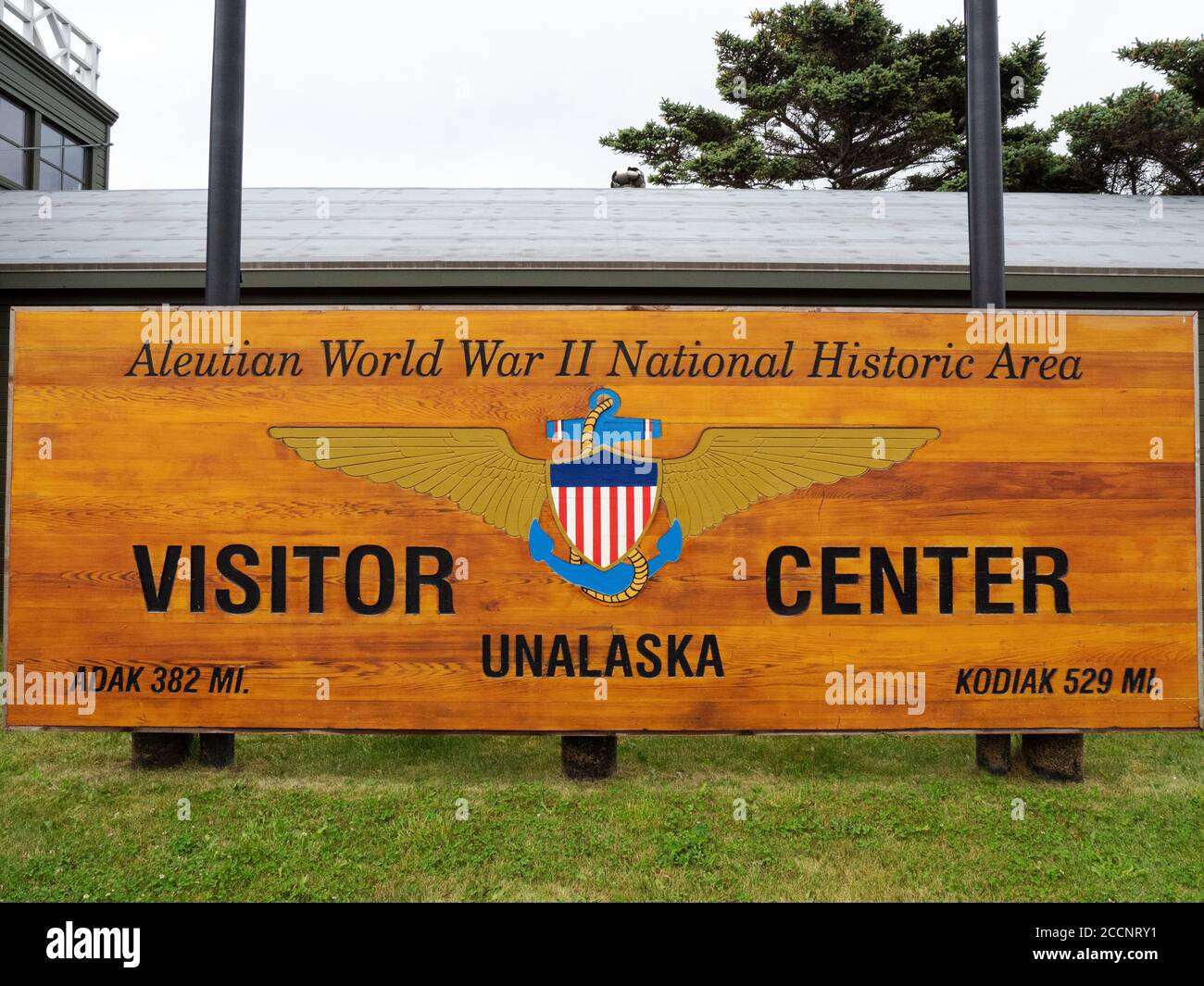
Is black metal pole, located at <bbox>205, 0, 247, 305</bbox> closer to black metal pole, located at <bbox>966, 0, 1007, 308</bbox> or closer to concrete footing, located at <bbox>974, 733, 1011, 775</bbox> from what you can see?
black metal pole, located at <bbox>966, 0, 1007, 308</bbox>

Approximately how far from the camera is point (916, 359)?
161 inches

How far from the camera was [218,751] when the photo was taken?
4297 mm

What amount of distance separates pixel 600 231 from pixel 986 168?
4.60 m

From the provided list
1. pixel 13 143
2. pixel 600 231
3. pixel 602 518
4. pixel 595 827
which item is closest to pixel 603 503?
pixel 602 518

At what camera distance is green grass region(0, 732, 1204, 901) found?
10.9 ft

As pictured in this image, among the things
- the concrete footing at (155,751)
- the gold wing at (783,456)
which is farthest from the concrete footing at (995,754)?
the concrete footing at (155,751)

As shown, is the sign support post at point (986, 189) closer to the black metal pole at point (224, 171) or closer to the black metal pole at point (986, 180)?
the black metal pole at point (986, 180)

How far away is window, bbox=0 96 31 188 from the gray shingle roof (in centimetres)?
428

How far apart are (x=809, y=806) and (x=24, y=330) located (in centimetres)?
518

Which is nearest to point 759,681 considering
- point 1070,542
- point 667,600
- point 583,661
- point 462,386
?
A: point 667,600

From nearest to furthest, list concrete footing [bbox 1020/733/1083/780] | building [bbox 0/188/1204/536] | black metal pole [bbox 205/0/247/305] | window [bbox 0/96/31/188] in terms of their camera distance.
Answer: concrete footing [bbox 1020/733/1083/780]
black metal pole [bbox 205/0/247/305]
building [bbox 0/188/1204/536]
window [bbox 0/96/31/188]

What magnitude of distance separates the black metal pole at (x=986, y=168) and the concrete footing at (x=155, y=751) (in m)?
5.56

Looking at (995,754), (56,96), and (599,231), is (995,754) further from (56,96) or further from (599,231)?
(56,96)

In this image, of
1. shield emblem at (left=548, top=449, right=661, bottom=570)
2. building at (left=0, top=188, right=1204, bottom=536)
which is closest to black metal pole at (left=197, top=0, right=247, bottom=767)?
shield emblem at (left=548, top=449, right=661, bottom=570)
